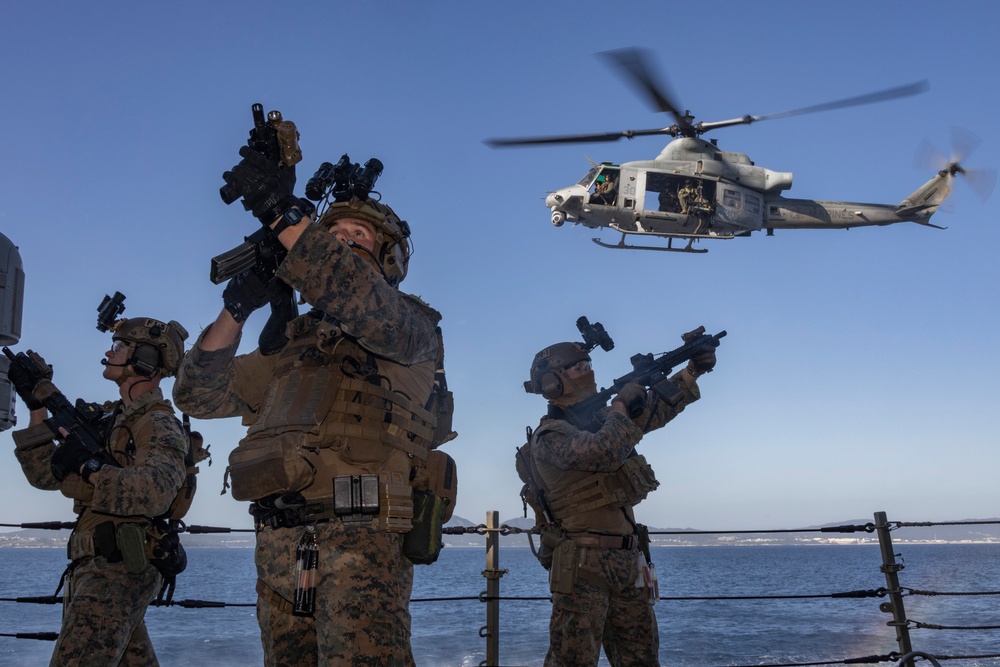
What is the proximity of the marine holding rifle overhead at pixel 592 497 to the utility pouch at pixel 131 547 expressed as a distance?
2.49m

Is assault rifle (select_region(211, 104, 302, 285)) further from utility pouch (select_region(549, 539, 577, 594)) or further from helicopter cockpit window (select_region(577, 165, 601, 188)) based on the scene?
helicopter cockpit window (select_region(577, 165, 601, 188))

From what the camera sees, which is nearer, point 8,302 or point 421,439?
point 421,439

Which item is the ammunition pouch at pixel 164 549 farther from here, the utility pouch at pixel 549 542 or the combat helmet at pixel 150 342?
the utility pouch at pixel 549 542

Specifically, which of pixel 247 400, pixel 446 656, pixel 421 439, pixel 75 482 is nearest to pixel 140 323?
pixel 75 482

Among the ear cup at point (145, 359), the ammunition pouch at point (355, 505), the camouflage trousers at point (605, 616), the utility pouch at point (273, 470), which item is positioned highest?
the ear cup at point (145, 359)

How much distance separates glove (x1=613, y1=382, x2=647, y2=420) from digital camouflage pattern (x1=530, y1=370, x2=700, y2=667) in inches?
10.7

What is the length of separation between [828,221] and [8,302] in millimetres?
22640

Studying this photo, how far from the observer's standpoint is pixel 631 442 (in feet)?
17.4

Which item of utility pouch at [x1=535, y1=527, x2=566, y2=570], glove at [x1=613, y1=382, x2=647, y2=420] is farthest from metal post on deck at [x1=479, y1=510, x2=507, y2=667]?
glove at [x1=613, y1=382, x2=647, y2=420]

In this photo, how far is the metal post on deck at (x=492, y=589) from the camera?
19.0 ft

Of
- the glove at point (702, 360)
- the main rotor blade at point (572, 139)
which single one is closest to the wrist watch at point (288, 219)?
the glove at point (702, 360)

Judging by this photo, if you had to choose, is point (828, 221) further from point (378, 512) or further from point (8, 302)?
point (378, 512)

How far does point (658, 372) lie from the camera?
6543 millimetres

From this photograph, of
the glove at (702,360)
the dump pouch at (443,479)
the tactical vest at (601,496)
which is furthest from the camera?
the glove at (702,360)
